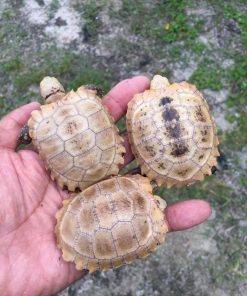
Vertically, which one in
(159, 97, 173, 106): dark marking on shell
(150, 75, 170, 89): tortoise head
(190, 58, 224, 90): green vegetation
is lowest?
(190, 58, 224, 90): green vegetation

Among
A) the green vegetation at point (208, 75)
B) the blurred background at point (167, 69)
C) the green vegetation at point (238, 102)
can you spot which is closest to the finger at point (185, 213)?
the blurred background at point (167, 69)

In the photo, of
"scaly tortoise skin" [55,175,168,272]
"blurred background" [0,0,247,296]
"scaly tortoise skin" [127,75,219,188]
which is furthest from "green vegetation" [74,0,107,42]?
"scaly tortoise skin" [55,175,168,272]

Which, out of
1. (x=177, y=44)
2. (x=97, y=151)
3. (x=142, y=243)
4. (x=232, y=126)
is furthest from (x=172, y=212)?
(x=177, y=44)

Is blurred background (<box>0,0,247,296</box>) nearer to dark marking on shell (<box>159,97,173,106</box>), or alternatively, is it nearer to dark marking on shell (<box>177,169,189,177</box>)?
dark marking on shell (<box>177,169,189,177</box>)

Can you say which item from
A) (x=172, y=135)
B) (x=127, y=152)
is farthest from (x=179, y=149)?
(x=127, y=152)

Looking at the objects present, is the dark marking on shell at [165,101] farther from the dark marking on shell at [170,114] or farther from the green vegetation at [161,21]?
the green vegetation at [161,21]

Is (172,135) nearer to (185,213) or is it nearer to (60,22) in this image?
(185,213)
